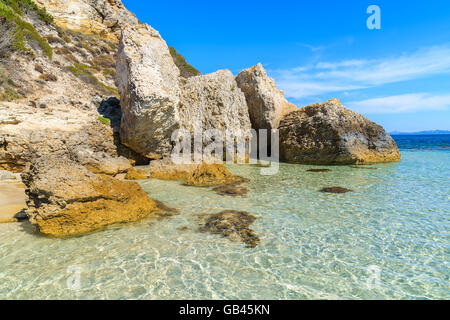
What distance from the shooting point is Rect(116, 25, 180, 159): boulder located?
1172 centimetres

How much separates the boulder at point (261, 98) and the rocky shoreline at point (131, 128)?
0.07 m

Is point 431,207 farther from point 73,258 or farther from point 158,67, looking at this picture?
point 158,67

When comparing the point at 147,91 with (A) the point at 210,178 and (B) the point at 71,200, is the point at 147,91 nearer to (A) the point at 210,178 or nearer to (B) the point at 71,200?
(A) the point at 210,178

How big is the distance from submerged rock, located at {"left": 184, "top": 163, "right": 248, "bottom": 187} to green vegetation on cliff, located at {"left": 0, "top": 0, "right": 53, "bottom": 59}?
63.3 ft

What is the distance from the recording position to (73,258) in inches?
164

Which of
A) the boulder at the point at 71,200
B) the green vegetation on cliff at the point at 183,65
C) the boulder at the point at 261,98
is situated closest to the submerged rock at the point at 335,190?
the boulder at the point at 71,200

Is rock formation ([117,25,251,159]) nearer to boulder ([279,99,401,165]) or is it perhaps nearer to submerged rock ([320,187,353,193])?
boulder ([279,99,401,165])

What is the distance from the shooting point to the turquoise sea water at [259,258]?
3395 mm

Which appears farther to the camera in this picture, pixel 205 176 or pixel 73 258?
pixel 205 176

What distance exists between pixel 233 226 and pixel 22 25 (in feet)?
91.8

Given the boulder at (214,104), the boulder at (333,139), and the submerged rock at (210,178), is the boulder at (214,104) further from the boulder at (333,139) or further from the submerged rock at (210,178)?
the submerged rock at (210,178)
